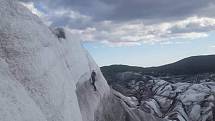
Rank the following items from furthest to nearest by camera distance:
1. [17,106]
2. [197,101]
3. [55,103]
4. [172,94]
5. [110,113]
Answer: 1. [172,94]
2. [197,101]
3. [110,113]
4. [55,103]
5. [17,106]

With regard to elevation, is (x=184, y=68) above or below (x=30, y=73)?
below

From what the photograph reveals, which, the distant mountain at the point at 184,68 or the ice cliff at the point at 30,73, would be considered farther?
the distant mountain at the point at 184,68

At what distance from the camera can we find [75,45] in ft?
54.3

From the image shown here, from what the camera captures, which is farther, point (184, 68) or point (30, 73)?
point (184, 68)

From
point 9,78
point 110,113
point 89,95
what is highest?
point 9,78

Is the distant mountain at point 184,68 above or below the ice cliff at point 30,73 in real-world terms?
below

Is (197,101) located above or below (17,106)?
below

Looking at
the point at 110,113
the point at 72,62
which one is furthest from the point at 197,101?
the point at 72,62

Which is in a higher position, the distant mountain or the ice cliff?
the ice cliff

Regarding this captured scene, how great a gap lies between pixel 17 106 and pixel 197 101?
168ft

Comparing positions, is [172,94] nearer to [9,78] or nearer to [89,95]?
[89,95]

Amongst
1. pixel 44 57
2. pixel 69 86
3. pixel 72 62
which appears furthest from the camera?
pixel 72 62

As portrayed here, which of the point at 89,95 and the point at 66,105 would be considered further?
the point at 89,95

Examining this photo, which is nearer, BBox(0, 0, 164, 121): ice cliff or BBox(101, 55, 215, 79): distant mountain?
BBox(0, 0, 164, 121): ice cliff
